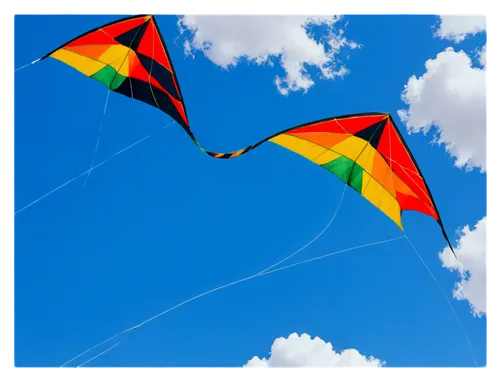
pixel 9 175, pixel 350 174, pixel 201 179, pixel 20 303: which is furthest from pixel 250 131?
pixel 20 303

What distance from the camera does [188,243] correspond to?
2.98m

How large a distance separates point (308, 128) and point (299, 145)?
0.42ft

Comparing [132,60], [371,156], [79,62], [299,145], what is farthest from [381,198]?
[79,62]

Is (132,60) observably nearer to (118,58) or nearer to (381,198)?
(118,58)

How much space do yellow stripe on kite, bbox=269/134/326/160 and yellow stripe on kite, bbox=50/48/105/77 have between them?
4.21 ft

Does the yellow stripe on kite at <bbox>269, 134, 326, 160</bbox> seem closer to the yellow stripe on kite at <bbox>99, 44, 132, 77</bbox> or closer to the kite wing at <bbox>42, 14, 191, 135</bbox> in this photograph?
the kite wing at <bbox>42, 14, 191, 135</bbox>

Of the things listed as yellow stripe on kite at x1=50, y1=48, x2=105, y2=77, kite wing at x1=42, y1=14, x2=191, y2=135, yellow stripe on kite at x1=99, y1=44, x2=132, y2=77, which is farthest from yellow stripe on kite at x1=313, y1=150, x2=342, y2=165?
yellow stripe on kite at x1=50, y1=48, x2=105, y2=77

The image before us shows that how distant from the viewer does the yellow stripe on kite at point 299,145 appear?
295 centimetres

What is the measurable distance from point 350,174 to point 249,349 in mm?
1338

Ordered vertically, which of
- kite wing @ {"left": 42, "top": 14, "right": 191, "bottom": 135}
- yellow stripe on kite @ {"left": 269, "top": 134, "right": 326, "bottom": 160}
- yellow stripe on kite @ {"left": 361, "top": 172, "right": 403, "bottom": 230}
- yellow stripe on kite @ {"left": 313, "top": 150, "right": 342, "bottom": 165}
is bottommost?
yellow stripe on kite @ {"left": 361, "top": 172, "right": 403, "bottom": 230}

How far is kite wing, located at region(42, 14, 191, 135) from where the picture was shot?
2979mm

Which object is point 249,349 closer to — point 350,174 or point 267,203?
point 267,203

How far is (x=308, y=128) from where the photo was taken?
292 centimetres

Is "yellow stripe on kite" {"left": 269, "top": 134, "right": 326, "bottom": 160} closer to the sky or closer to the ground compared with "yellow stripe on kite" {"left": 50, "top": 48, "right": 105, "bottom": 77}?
closer to the ground
